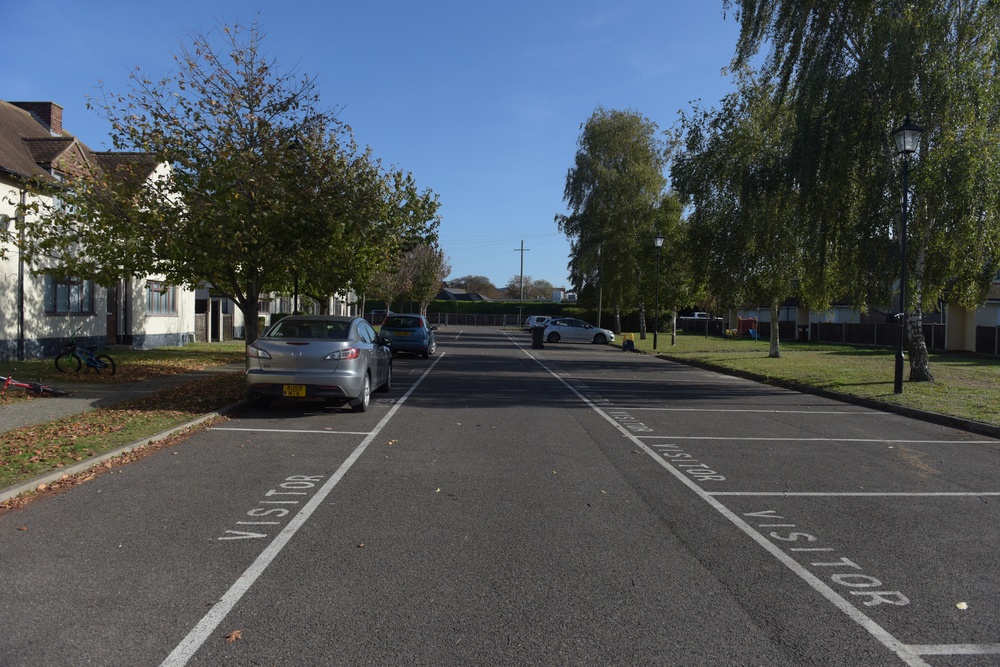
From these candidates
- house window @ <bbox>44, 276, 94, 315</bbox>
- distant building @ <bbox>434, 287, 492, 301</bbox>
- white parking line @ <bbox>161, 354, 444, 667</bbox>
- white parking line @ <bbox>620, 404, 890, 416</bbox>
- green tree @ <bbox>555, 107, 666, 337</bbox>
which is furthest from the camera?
distant building @ <bbox>434, 287, 492, 301</bbox>

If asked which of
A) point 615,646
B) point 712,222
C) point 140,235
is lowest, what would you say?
point 615,646

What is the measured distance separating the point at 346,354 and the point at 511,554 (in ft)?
22.2

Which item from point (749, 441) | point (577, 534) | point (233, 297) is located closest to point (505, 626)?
point (577, 534)

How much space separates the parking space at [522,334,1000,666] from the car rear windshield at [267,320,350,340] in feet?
14.9

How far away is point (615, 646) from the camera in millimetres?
3797

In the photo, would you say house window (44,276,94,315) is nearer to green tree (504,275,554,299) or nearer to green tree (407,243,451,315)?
green tree (407,243,451,315)

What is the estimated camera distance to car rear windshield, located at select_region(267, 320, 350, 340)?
1167 cm

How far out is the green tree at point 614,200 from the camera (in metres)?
42.8

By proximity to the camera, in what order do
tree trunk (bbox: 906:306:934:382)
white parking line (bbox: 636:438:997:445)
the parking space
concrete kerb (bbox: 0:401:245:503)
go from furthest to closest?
tree trunk (bbox: 906:306:934:382)
white parking line (bbox: 636:438:997:445)
concrete kerb (bbox: 0:401:245:503)
the parking space

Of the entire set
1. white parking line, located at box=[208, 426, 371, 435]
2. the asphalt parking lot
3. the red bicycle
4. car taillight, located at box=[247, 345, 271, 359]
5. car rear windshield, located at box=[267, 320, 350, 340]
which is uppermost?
car rear windshield, located at box=[267, 320, 350, 340]

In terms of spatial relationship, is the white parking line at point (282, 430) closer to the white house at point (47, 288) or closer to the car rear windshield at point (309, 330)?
the car rear windshield at point (309, 330)

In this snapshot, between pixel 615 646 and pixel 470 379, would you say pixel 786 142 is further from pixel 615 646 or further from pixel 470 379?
pixel 615 646

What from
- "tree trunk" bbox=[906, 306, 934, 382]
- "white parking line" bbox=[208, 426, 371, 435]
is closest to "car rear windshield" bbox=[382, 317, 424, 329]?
"tree trunk" bbox=[906, 306, 934, 382]

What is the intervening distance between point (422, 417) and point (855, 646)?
8.54 m
